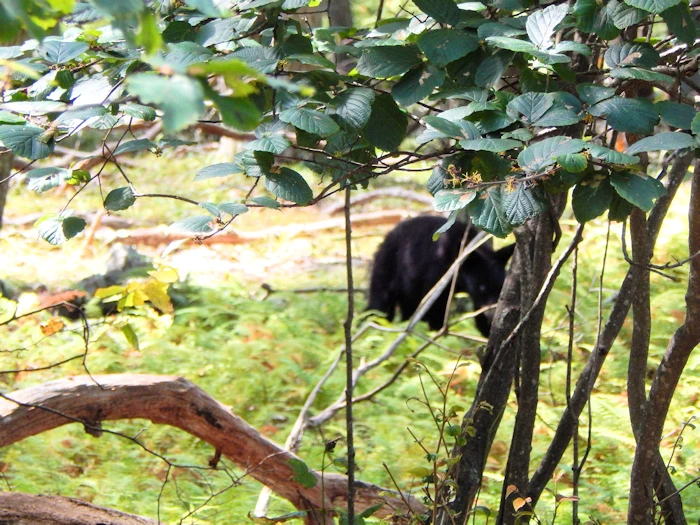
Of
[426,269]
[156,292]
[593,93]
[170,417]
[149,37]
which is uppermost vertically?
[149,37]

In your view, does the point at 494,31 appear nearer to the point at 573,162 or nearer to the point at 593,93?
the point at 593,93

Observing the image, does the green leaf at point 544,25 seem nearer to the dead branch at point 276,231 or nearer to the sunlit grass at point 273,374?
the sunlit grass at point 273,374

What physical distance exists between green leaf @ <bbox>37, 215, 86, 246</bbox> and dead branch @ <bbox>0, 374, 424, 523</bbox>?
1198 millimetres

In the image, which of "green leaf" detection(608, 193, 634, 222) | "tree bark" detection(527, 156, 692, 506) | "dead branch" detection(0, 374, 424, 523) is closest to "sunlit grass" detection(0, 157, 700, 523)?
"dead branch" detection(0, 374, 424, 523)

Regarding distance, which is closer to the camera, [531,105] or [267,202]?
[531,105]

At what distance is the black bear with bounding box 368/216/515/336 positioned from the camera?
281 inches

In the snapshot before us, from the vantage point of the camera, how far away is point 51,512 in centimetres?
234

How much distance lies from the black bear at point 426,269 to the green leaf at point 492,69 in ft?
17.2

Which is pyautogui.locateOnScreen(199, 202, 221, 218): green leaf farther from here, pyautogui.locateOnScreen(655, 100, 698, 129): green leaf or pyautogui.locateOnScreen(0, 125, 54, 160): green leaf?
pyautogui.locateOnScreen(655, 100, 698, 129): green leaf

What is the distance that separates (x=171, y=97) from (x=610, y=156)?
37.1 inches

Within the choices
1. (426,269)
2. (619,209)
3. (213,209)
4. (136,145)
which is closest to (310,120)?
(213,209)

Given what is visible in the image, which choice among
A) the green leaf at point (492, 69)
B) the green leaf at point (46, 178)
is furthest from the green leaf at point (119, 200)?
the green leaf at point (492, 69)

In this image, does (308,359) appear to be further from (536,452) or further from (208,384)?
(536,452)

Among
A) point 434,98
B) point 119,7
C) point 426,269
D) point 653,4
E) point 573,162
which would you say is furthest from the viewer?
point 426,269
